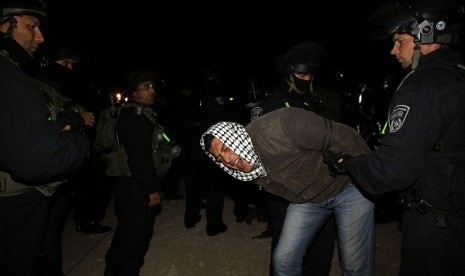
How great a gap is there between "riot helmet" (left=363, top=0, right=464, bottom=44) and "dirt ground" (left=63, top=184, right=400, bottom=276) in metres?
2.62

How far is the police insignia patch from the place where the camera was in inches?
74.4

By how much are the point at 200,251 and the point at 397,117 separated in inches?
127

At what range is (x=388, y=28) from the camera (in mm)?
2141

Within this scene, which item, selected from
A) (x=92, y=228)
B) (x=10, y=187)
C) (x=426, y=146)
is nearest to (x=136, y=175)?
(x=10, y=187)

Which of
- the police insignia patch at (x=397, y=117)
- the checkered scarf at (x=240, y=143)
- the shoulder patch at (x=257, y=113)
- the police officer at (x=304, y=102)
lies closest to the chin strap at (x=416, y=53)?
the police insignia patch at (x=397, y=117)

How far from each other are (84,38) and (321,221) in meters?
14.7

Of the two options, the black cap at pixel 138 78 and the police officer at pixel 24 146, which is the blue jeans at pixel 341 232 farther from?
the black cap at pixel 138 78

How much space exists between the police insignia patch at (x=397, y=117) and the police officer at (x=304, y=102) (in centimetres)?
110

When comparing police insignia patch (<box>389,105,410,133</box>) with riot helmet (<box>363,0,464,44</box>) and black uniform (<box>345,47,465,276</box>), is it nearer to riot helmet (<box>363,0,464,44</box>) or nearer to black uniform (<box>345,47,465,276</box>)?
black uniform (<box>345,47,465,276</box>)

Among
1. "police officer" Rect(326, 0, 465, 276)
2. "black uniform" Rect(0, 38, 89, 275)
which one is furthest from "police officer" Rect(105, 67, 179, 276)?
"police officer" Rect(326, 0, 465, 276)

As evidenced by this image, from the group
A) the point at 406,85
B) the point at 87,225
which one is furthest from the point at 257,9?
the point at 406,85

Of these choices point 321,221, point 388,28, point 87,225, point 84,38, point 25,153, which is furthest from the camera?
point 84,38

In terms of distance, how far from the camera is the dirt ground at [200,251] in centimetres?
380

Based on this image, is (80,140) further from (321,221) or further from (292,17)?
(292,17)
